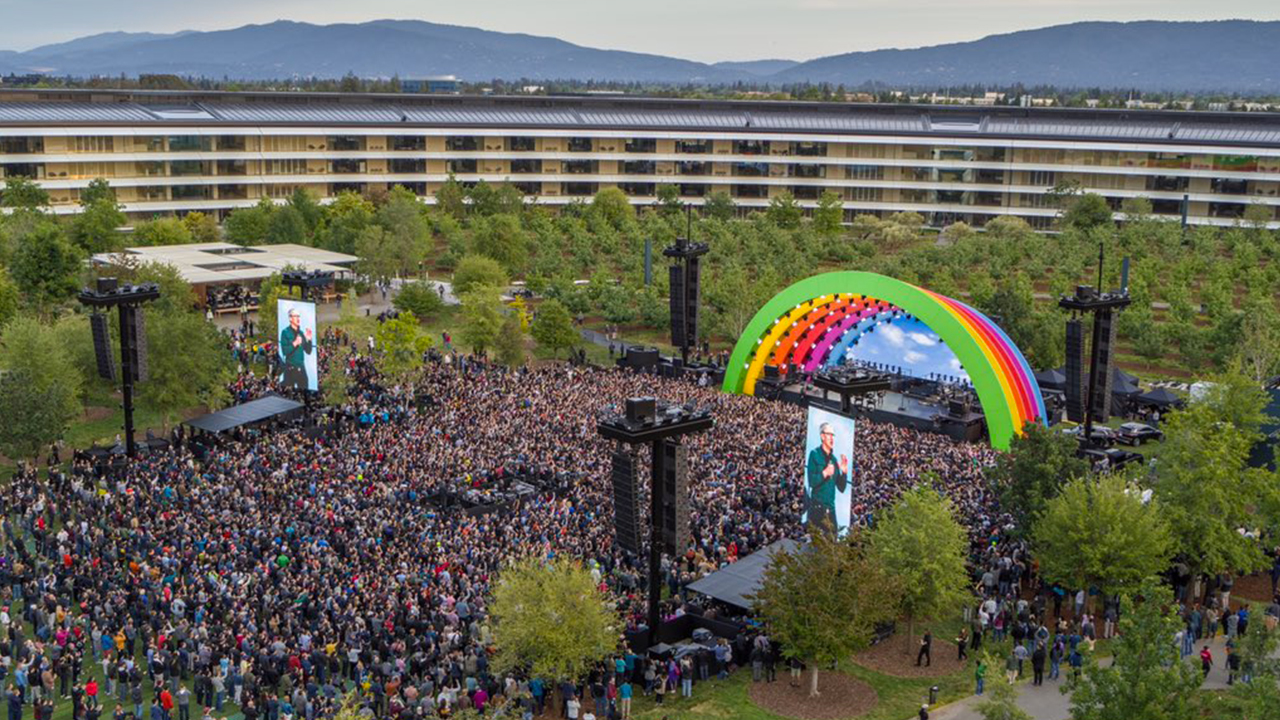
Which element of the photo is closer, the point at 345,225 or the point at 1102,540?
the point at 1102,540

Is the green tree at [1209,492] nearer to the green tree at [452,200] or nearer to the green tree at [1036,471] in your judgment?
the green tree at [1036,471]

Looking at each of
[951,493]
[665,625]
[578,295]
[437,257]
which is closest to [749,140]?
[437,257]

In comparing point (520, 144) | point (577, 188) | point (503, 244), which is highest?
point (520, 144)

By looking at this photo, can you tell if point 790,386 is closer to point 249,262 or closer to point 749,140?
point 249,262

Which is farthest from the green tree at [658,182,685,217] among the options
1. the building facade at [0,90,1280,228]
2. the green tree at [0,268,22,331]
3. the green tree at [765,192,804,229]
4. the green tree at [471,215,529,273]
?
the green tree at [0,268,22,331]

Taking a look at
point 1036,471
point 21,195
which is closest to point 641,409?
point 1036,471

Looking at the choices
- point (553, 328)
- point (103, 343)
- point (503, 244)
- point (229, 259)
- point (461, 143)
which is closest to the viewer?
point (103, 343)

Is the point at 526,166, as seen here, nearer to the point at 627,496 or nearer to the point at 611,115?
the point at 611,115

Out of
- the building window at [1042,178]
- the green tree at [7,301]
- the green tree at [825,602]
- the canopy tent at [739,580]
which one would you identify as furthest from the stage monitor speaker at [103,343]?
the building window at [1042,178]
